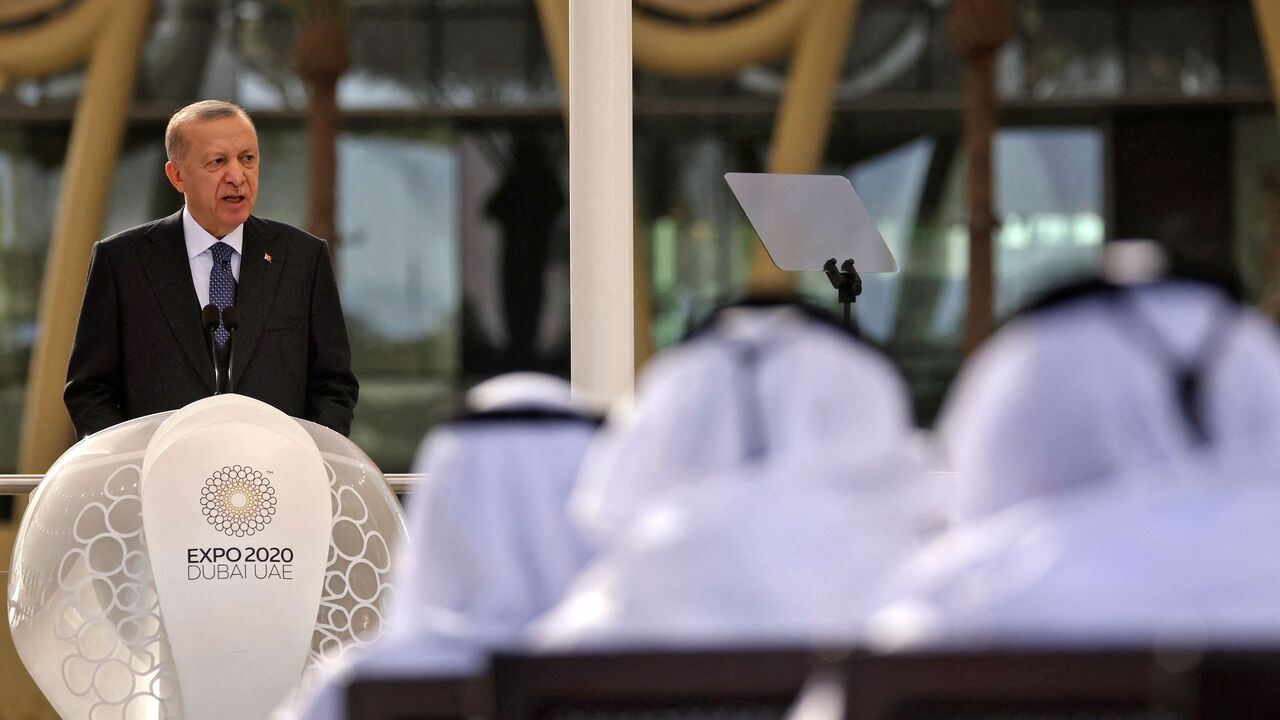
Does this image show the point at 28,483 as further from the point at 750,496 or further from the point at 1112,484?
the point at 1112,484

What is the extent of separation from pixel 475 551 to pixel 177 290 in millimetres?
1799

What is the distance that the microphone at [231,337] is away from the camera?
3.00 meters

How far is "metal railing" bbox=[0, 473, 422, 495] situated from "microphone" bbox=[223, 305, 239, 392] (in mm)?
866

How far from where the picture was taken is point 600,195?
12.9 ft

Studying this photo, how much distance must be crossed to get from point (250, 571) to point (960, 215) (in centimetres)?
963

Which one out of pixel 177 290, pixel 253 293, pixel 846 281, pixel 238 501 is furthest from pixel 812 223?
pixel 238 501

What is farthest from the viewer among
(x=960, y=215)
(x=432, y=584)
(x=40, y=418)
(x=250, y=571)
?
(x=960, y=215)

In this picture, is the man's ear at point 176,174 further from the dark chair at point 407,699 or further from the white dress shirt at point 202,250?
the dark chair at point 407,699

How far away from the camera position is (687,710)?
4.99 feet

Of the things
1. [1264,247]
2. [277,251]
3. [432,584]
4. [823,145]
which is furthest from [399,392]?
[432,584]

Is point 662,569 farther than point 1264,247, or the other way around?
point 1264,247

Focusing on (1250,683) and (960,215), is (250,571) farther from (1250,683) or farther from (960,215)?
(960,215)

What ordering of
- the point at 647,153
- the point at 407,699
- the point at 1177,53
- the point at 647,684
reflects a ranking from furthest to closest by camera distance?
the point at 647,153
the point at 1177,53
the point at 407,699
the point at 647,684

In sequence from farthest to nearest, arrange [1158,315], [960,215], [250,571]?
1. [960,215]
2. [250,571]
3. [1158,315]
